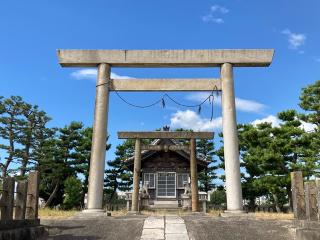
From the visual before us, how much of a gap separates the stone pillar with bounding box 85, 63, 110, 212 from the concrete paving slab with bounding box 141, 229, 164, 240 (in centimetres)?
391

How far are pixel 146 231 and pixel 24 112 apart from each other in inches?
869

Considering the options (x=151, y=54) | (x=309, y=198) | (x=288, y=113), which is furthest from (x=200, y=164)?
(x=309, y=198)

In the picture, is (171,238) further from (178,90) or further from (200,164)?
(200,164)

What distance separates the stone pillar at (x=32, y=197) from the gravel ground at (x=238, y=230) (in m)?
4.13

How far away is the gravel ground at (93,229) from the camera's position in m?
8.24

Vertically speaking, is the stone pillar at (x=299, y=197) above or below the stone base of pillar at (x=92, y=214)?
above

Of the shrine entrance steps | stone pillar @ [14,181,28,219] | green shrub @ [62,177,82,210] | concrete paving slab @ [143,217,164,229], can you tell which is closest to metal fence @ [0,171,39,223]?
stone pillar @ [14,181,28,219]

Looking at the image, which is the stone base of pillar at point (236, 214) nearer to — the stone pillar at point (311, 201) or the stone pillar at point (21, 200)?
the stone pillar at point (311, 201)

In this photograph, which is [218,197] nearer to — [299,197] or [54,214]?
[54,214]

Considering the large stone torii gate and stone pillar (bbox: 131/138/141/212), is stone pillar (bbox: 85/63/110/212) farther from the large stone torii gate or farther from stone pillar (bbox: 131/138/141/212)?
stone pillar (bbox: 131/138/141/212)

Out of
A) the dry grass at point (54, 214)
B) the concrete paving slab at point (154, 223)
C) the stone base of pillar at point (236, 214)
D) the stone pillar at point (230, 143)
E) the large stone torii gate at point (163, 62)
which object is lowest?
the dry grass at point (54, 214)

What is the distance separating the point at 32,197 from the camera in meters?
8.96


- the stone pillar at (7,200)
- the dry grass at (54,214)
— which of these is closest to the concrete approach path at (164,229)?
the stone pillar at (7,200)

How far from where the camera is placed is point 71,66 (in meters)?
13.5
